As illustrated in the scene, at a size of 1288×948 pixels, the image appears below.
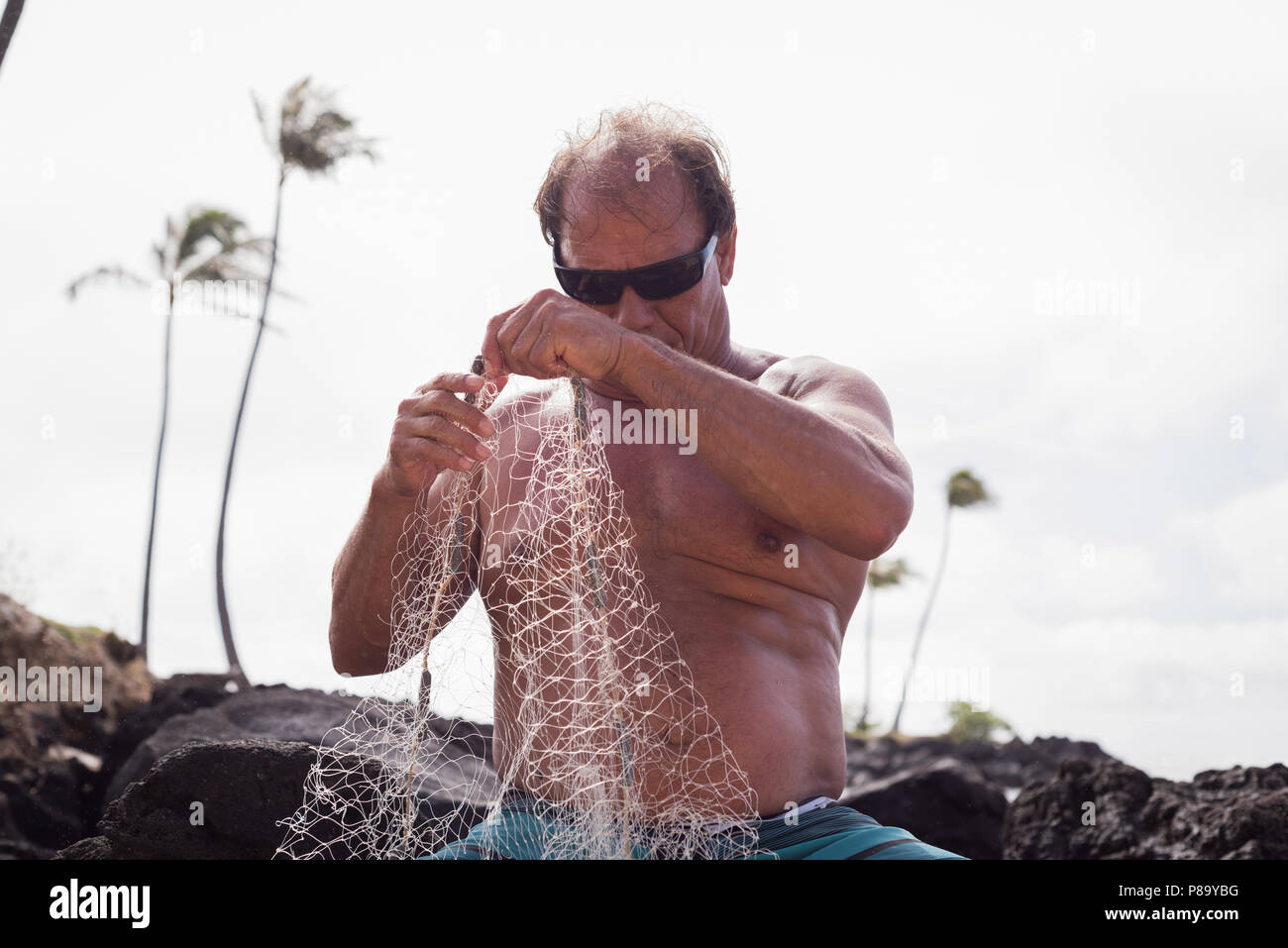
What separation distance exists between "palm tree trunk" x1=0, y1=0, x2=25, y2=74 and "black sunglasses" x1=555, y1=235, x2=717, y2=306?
5997 millimetres

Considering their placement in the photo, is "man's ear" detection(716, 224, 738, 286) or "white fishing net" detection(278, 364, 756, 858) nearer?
"white fishing net" detection(278, 364, 756, 858)

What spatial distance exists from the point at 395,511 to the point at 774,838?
1466mm

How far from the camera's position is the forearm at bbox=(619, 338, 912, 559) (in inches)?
112

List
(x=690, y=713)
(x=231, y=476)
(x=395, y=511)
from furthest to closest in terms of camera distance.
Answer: (x=231, y=476) → (x=395, y=511) → (x=690, y=713)

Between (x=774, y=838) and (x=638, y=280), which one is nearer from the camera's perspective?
(x=774, y=838)

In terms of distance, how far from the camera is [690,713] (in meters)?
3.07

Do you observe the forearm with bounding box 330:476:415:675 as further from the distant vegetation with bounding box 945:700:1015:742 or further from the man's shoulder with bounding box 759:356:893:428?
the distant vegetation with bounding box 945:700:1015:742

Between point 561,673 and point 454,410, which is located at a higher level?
point 454,410

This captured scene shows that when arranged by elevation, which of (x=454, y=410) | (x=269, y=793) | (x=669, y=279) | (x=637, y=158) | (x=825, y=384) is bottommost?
(x=269, y=793)

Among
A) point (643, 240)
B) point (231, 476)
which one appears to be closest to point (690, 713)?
point (643, 240)

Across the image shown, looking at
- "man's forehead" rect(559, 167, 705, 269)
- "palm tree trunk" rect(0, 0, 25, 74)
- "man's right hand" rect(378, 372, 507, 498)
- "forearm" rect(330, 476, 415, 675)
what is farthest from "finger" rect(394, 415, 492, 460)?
"palm tree trunk" rect(0, 0, 25, 74)

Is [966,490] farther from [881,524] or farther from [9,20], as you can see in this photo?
[881,524]
